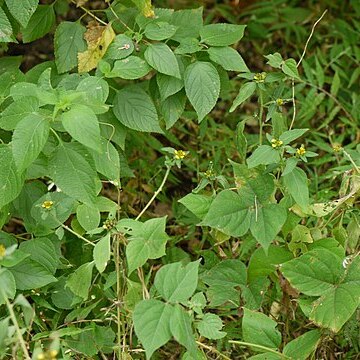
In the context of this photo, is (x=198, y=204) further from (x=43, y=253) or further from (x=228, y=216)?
(x=43, y=253)

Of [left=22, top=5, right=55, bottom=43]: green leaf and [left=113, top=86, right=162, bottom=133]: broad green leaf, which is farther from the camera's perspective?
[left=22, top=5, right=55, bottom=43]: green leaf

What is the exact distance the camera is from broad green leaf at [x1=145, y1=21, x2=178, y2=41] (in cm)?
250

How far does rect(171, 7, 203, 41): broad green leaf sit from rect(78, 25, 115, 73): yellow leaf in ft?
0.70

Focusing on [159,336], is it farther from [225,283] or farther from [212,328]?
[225,283]

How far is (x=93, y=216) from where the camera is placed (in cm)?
229

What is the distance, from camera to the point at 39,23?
2.77 meters

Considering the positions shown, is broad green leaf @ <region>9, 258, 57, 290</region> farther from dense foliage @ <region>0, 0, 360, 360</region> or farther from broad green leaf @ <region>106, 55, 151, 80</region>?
broad green leaf @ <region>106, 55, 151, 80</region>

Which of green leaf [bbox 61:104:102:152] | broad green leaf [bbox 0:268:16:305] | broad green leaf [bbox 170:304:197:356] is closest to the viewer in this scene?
broad green leaf [bbox 0:268:16:305]

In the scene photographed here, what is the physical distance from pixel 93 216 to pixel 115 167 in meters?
0.16

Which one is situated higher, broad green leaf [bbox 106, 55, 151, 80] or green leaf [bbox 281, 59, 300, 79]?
broad green leaf [bbox 106, 55, 151, 80]

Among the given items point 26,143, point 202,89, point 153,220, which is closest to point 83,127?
point 26,143

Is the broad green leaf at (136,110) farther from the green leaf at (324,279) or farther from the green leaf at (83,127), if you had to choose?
the green leaf at (324,279)

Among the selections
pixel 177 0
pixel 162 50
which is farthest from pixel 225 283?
pixel 177 0

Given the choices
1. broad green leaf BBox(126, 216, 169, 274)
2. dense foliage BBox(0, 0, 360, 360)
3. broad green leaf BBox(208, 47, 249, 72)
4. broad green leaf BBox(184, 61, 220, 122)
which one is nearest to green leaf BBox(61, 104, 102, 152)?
dense foliage BBox(0, 0, 360, 360)
